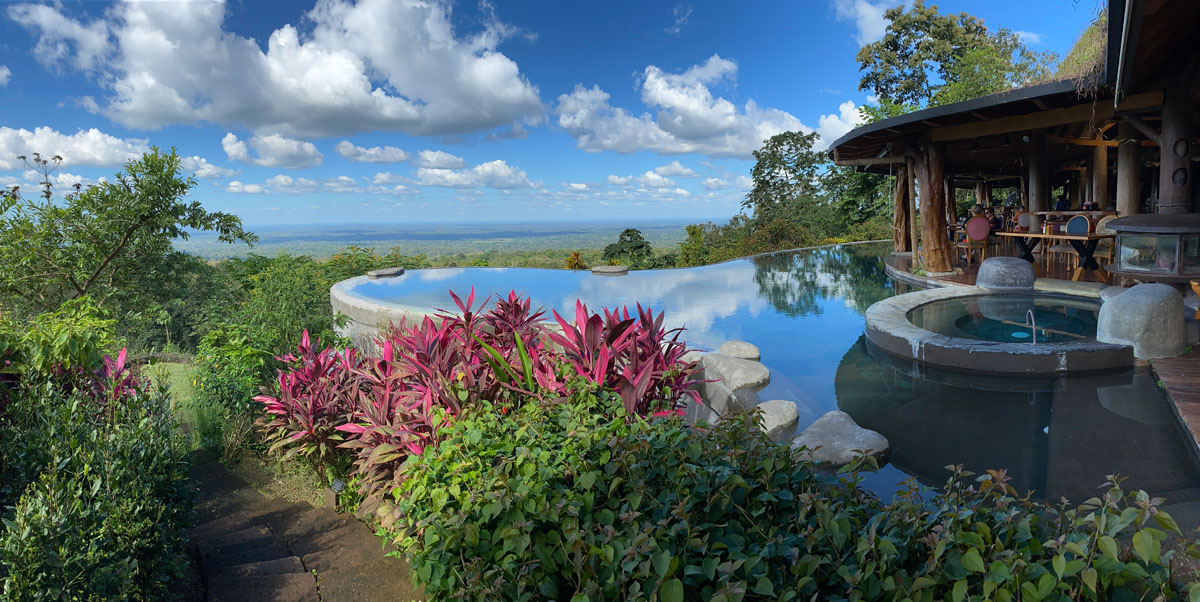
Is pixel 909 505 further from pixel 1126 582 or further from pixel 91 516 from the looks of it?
pixel 91 516

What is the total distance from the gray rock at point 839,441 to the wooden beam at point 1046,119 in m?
6.29

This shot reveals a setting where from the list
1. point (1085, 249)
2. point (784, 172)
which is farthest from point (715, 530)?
point (784, 172)

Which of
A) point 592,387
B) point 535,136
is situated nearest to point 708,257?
point 592,387

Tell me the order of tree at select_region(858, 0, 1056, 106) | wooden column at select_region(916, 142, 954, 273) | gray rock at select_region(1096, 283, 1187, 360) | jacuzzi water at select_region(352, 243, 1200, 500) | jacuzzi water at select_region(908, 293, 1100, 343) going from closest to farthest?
jacuzzi water at select_region(352, 243, 1200, 500) < gray rock at select_region(1096, 283, 1187, 360) < jacuzzi water at select_region(908, 293, 1100, 343) < wooden column at select_region(916, 142, 954, 273) < tree at select_region(858, 0, 1056, 106)

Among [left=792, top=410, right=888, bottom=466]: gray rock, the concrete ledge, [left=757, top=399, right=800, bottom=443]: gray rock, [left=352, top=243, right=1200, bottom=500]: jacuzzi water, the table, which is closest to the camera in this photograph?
[left=352, top=243, right=1200, bottom=500]: jacuzzi water

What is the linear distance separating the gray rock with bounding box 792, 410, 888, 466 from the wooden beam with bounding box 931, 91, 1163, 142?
6.29 metres

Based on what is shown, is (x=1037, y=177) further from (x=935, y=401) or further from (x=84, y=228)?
(x=84, y=228)

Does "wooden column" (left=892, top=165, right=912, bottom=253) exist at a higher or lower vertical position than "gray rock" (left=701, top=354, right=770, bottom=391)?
higher

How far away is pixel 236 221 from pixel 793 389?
8524 mm

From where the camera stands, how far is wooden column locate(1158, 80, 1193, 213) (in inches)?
268

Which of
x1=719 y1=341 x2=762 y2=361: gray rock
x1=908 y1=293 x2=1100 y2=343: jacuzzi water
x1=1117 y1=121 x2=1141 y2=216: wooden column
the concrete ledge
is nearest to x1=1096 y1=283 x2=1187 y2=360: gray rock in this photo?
x1=908 y1=293 x2=1100 y2=343: jacuzzi water

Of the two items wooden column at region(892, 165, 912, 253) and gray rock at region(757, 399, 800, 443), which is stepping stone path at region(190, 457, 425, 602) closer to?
gray rock at region(757, 399, 800, 443)

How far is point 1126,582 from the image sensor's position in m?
1.19

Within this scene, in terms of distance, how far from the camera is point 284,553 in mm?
2455
